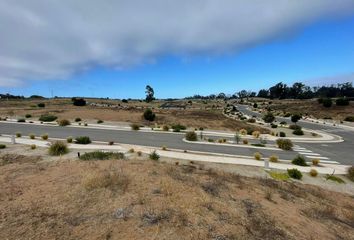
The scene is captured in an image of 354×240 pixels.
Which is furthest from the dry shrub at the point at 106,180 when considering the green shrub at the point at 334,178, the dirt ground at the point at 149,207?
the green shrub at the point at 334,178

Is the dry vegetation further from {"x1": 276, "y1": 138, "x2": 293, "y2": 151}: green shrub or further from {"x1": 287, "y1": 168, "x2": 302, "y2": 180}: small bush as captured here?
{"x1": 276, "y1": 138, "x2": 293, "y2": 151}: green shrub

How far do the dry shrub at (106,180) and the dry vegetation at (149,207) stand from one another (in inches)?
1.4

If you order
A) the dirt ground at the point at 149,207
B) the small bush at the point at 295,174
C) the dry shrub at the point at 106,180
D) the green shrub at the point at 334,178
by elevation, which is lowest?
the green shrub at the point at 334,178

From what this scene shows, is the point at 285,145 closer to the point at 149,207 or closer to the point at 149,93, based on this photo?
the point at 149,207

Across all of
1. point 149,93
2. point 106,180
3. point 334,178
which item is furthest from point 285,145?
point 149,93

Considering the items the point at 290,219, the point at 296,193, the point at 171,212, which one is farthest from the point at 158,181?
the point at 296,193

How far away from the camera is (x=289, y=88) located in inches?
6909

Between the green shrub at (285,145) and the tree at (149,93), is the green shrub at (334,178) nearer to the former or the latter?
the green shrub at (285,145)

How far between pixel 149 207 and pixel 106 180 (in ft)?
8.70

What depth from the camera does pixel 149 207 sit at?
8.56 meters

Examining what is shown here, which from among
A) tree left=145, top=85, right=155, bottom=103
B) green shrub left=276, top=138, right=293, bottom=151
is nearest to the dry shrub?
green shrub left=276, top=138, right=293, bottom=151

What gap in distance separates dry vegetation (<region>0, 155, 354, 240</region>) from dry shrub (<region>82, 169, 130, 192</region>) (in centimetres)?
4

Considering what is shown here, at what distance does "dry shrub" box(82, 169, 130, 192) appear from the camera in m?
10.0

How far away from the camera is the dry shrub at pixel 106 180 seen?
10016 mm
